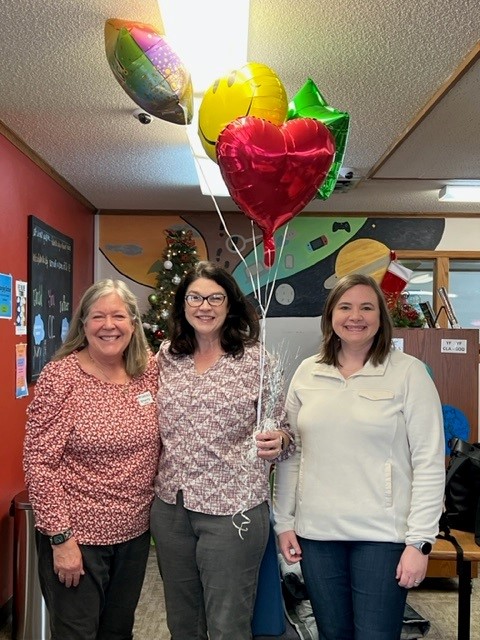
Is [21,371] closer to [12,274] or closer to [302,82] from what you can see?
[12,274]

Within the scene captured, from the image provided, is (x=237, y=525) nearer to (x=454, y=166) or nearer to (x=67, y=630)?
(x=67, y=630)

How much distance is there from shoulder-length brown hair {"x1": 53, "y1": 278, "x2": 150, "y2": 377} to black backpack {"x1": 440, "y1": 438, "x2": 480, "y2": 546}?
1.37 meters

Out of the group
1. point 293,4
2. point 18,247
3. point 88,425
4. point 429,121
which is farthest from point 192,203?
point 88,425

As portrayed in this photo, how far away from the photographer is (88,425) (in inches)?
66.0

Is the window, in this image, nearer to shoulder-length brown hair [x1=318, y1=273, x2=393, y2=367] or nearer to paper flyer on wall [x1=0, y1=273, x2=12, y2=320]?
paper flyer on wall [x1=0, y1=273, x2=12, y2=320]

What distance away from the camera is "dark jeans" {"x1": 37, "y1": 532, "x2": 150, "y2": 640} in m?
1.70

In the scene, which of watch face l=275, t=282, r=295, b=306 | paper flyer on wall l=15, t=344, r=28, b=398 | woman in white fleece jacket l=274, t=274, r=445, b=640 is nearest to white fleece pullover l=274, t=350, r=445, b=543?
woman in white fleece jacket l=274, t=274, r=445, b=640

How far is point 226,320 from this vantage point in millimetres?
Result: 1791

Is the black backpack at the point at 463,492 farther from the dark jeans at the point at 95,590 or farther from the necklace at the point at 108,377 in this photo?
the necklace at the point at 108,377

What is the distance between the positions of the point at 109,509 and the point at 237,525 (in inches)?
14.1

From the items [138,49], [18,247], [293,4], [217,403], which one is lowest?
[217,403]

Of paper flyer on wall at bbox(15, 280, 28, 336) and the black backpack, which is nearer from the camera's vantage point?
the black backpack

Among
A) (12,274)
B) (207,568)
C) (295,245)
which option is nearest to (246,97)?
(207,568)

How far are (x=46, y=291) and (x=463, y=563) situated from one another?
260cm
